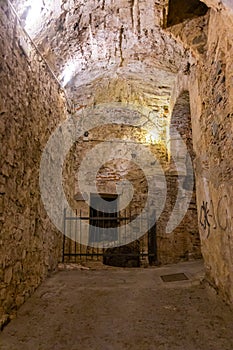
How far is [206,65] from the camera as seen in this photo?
109 inches

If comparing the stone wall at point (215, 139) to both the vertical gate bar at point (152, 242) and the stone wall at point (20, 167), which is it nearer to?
the stone wall at point (20, 167)

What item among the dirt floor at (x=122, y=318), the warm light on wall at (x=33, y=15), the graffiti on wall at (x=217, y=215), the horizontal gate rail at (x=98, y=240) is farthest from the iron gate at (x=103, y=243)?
the warm light on wall at (x=33, y=15)

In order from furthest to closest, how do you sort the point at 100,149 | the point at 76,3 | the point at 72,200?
the point at 100,149
the point at 72,200
the point at 76,3

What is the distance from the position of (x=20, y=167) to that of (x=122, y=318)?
1609mm

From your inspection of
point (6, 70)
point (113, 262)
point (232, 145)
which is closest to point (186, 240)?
point (113, 262)

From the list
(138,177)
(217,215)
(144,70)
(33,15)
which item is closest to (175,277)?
(217,215)

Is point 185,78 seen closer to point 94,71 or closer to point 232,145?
point 94,71

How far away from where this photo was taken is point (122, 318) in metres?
2.19

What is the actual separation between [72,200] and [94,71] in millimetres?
2415

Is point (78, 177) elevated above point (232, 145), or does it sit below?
above

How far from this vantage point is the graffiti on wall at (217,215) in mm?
2205

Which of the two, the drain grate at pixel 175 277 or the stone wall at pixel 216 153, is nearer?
the stone wall at pixel 216 153

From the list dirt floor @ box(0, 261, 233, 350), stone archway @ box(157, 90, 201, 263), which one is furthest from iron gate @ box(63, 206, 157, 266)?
dirt floor @ box(0, 261, 233, 350)

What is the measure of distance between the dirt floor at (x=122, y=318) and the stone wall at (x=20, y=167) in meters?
0.20
